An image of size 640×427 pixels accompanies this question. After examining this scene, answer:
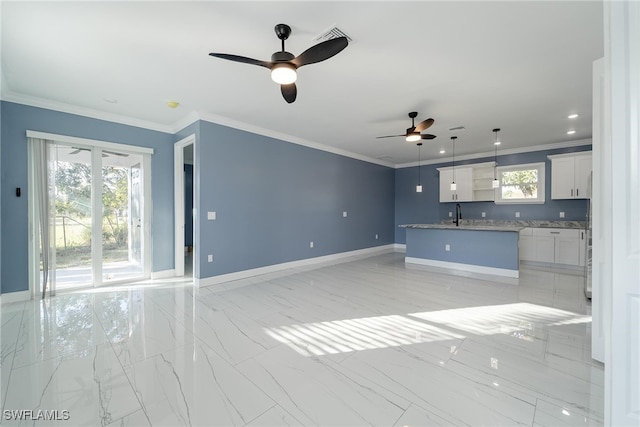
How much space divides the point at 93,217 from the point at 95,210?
12 cm

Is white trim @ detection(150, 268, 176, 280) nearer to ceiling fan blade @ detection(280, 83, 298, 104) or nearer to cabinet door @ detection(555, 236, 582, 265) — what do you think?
ceiling fan blade @ detection(280, 83, 298, 104)

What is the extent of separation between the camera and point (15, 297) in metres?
3.41

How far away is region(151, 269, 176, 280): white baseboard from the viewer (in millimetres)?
4541

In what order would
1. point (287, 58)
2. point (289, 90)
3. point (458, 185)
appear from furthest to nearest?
point (458, 185), point (289, 90), point (287, 58)

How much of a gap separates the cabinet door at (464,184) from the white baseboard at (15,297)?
8.81 meters

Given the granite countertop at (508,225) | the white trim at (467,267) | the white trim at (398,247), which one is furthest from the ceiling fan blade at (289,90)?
the white trim at (398,247)

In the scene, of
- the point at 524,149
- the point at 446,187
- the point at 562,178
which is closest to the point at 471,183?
the point at 446,187

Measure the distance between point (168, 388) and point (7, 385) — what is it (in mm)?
1176

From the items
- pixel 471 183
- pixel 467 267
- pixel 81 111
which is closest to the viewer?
pixel 81 111

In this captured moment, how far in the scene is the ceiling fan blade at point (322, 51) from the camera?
1885mm

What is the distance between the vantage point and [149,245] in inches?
179

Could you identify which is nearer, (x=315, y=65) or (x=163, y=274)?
(x=315, y=65)

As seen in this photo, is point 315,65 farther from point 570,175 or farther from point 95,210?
point 570,175

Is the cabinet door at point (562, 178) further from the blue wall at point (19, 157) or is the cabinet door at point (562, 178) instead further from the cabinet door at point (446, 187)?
the blue wall at point (19, 157)
